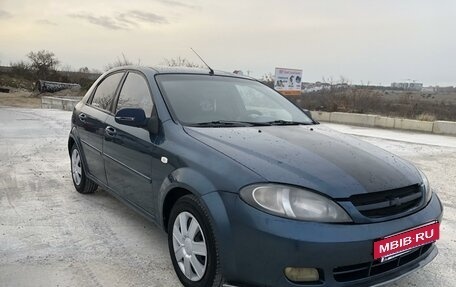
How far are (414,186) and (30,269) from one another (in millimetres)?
2869

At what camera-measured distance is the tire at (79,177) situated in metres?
5.01

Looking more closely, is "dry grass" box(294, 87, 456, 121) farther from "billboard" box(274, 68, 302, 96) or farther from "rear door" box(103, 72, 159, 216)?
"rear door" box(103, 72, 159, 216)

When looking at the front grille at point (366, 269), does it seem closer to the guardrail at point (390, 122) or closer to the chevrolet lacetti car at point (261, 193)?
the chevrolet lacetti car at point (261, 193)

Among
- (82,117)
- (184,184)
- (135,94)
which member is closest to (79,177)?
(82,117)

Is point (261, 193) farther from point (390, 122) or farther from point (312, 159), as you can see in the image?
point (390, 122)

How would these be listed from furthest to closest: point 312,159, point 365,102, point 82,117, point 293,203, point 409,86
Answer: point 409,86
point 365,102
point 82,117
point 312,159
point 293,203

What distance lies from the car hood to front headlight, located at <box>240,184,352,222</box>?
0.05 metres

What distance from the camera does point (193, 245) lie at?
2.82 metres

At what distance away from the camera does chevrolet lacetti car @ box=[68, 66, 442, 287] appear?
2.34 metres

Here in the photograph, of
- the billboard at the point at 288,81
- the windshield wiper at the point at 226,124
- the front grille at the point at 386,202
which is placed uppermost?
the billboard at the point at 288,81

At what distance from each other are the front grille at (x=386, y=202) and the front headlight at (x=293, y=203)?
5.7 inches

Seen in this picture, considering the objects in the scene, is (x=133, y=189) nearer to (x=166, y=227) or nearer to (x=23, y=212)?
(x=166, y=227)

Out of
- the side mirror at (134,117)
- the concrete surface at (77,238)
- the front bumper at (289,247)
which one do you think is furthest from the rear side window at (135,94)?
the front bumper at (289,247)

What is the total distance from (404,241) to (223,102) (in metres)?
1.94
